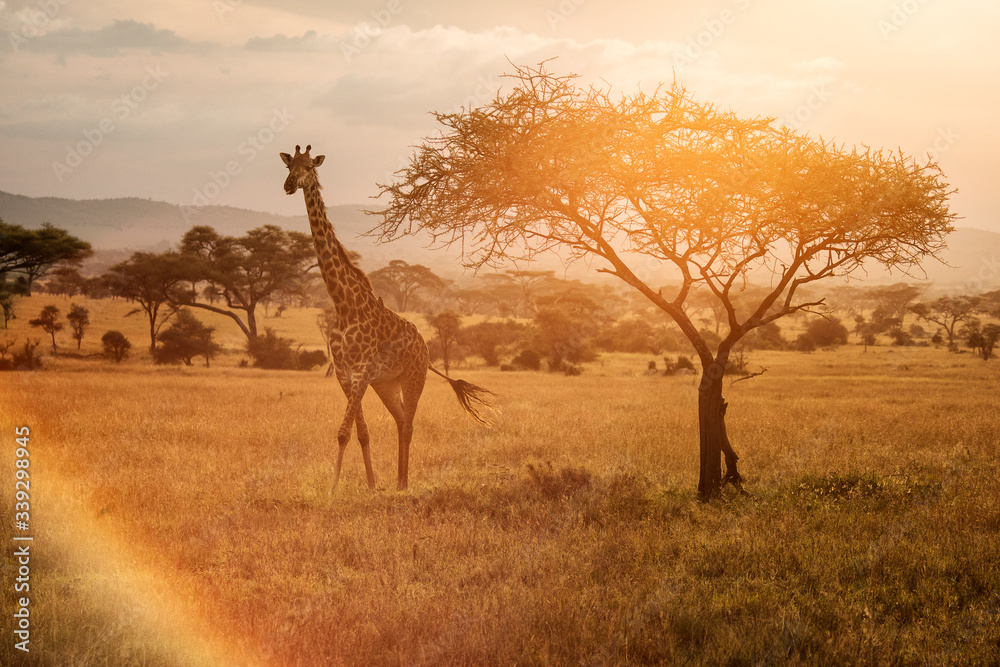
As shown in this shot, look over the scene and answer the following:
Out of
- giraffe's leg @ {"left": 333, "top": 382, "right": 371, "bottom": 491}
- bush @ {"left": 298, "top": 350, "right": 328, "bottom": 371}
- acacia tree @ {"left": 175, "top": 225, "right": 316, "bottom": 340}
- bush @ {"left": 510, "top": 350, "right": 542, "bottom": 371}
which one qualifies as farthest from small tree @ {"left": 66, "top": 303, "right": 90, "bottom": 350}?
giraffe's leg @ {"left": 333, "top": 382, "right": 371, "bottom": 491}

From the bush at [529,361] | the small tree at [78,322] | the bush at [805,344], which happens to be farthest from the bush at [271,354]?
the bush at [805,344]

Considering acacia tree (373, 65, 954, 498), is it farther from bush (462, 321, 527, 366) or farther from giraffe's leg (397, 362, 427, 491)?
bush (462, 321, 527, 366)

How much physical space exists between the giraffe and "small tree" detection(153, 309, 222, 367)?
28721mm

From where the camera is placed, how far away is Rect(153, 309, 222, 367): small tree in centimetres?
3475

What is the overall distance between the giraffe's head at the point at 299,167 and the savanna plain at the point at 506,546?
4.18 meters

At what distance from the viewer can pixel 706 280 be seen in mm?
8773

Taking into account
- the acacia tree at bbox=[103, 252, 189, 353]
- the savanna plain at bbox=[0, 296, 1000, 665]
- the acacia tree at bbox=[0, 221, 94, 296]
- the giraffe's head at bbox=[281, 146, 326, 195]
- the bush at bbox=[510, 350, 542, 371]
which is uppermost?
the acacia tree at bbox=[0, 221, 94, 296]

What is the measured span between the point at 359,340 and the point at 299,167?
2503 millimetres

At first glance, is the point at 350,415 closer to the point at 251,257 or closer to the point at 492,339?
the point at 492,339

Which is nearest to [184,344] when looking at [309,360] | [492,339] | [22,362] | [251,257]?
[309,360]

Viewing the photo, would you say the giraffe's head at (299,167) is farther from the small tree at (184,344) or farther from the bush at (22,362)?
the small tree at (184,344)

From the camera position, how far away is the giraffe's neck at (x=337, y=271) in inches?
342

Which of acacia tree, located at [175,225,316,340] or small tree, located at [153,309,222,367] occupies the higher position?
acacia tree, located at [175,225,316,340]

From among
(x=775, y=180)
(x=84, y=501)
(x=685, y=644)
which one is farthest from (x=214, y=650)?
(x=775, y=180)
